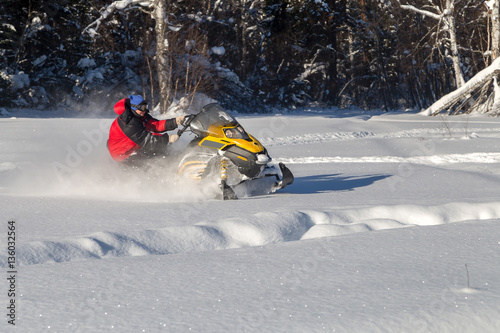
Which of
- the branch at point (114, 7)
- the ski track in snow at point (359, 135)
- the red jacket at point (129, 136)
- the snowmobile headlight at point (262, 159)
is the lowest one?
the ski track in snow at point (359, 135)

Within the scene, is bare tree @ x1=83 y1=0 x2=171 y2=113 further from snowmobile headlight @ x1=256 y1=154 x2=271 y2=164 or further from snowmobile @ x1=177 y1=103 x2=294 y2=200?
snowmobile headlight @ x1=256 y1=154 x2=271 y2=164

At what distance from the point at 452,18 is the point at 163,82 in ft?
37.5

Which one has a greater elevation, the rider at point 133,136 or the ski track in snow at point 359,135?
the rider at point 133,136

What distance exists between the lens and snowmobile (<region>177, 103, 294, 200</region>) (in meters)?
6.02

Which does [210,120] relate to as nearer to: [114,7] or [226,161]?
[226,161]

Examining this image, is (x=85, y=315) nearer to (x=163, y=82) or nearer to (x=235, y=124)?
(x=235, y=124)

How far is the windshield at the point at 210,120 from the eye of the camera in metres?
6.30

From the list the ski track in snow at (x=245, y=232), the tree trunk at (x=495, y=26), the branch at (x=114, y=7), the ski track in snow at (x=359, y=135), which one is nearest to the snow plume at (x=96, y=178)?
the ski track in snow at (x=245, y=232)

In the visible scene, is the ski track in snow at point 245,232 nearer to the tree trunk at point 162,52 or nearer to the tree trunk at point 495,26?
the tree trunk at point 162,52

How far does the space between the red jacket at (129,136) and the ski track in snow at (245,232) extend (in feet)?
8.13

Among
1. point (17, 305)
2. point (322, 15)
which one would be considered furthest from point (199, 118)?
point (322, 15)

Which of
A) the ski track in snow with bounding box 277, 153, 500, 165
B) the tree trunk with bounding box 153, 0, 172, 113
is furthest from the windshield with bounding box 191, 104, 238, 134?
the tree trunk with bounding box 153, 0, 172, 113

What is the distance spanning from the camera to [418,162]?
30.6 feet

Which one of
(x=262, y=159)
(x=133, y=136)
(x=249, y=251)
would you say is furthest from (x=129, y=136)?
(x=249, y=251)
